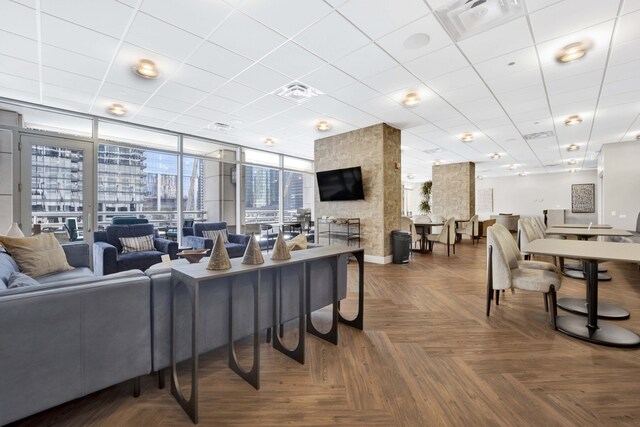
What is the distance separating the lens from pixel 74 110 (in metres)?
4.86

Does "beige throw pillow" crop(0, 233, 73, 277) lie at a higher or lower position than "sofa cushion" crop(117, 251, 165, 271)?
higher

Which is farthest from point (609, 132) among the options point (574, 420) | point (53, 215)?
point (53, 215)

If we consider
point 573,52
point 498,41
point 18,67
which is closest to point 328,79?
point 498,41

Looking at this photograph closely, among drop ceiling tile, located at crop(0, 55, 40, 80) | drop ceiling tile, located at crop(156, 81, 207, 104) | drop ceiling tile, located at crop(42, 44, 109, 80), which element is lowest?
drop ceiling tile, located at crop(0, 55, 40, 80)

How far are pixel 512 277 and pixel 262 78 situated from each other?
3.86 m

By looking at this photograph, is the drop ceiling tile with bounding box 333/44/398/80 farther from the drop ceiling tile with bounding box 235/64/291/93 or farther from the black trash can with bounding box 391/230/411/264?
the black trash can with bounding box 391/230/411/264

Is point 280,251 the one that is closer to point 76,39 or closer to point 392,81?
point 392,81

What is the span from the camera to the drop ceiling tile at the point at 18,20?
2487 mm

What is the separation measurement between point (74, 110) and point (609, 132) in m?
11.1

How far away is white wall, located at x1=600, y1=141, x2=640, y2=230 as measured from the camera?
269 inches

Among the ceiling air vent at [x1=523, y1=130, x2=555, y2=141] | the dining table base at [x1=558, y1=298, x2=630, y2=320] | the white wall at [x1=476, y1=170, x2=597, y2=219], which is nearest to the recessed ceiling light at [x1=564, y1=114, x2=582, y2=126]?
the ceiling air vent at [x1=523, y1=130, x2=555, y2=141]

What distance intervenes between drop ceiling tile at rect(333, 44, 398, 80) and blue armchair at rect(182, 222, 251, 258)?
332cm

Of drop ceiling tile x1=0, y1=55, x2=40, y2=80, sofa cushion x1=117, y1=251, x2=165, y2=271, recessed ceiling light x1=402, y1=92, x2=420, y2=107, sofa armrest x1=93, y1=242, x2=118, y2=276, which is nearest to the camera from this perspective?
drop ceiling tile x1=0, y1=55, x2=40, y2=80

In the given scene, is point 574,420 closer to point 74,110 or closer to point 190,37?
point 190,37
